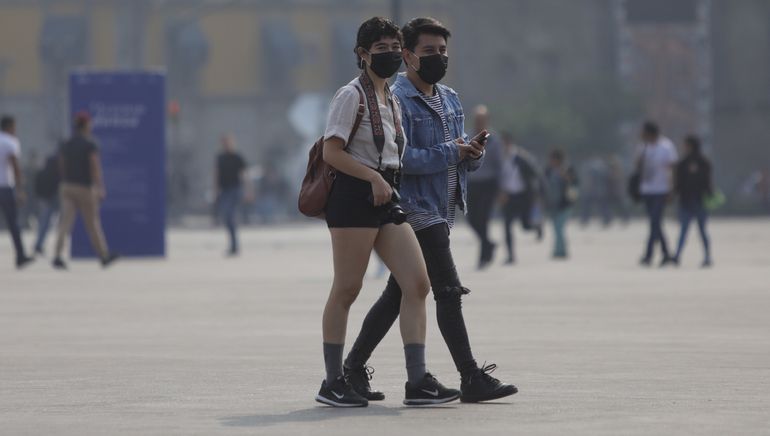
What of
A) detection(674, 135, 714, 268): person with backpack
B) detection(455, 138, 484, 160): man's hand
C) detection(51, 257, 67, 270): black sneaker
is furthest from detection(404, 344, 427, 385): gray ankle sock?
detection(674, 135, 714, 268): person with backpack

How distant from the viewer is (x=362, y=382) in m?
9.08

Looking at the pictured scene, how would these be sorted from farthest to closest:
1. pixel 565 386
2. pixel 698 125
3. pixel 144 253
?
pixel 698 125
pixel 144 253
pixel 565 386

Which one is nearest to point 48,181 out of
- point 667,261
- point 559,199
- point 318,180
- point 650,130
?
point 559,199

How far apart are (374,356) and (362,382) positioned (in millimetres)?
2415

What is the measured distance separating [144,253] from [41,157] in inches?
1969

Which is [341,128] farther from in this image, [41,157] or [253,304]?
[41,157]

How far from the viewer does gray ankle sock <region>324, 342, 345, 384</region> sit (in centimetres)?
888

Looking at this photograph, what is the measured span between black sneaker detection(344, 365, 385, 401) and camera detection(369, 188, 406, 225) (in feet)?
2.45

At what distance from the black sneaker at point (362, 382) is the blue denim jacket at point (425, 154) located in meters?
0.76

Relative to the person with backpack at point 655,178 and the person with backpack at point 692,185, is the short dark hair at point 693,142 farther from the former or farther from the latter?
the person with backpack at point 655,178

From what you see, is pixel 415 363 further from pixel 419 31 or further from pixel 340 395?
pixel 419 31

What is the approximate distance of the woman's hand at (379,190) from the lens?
858 centimetres

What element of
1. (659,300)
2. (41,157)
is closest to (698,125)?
(41,157)

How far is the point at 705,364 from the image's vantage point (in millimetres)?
10805
